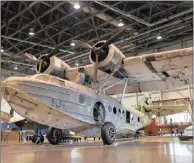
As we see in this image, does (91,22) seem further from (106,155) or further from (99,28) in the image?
(106,155)

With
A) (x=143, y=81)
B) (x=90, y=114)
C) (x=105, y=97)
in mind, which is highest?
(x=143, y=81)

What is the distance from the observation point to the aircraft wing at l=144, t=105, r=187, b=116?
16.3m

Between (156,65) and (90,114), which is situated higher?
(156,65)

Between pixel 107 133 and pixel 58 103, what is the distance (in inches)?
96.6

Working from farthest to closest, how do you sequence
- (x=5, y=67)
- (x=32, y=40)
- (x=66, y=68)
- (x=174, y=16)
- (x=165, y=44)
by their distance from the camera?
1. (x=5, y=67)
2. (x=165, y=44)
3. (x=32, y=40)
4. (x=174, y=16)
5. (x=66, y=68)

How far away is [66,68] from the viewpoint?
12.1 m

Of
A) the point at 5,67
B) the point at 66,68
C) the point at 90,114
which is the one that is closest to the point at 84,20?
the point at 66,68

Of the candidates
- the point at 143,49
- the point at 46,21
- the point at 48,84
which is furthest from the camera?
the point at 143,49

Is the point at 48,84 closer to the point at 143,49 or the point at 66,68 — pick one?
the point at 66,68

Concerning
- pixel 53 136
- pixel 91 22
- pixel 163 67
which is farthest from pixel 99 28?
pixel 53 136

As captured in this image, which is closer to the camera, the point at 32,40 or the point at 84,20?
the point at 84,20

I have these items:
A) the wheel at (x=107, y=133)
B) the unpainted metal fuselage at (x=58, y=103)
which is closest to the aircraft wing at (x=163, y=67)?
the unpainted metal fuselage at (x=58, y=103)

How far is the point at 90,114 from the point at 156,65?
11.8 feet

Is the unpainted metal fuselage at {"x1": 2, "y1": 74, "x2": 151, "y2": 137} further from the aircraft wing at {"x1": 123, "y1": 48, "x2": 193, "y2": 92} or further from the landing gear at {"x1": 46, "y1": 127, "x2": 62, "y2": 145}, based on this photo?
the aircraft wing at {"x1": 123, "y1": 48, "x2": 193, "y2": 92}
